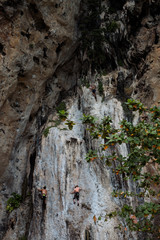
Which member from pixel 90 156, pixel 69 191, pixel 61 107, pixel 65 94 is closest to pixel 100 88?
pixel 65 94

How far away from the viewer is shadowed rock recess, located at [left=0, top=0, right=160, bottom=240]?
28.9 feet

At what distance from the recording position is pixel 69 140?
1049 centimetres

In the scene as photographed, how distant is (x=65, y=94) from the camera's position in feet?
43.8

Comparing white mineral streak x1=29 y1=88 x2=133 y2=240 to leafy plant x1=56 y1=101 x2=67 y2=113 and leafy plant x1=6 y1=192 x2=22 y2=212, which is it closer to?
leafy plant x1=6 y1=192 x2=22 y2=212

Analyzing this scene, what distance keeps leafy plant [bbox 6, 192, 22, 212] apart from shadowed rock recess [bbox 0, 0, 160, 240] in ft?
0.88

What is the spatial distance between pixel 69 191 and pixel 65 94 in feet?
22.0

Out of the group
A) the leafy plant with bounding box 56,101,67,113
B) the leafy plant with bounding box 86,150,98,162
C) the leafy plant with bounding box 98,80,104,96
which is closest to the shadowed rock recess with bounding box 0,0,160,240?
the leafy plant with bounding box 98,80,104,96

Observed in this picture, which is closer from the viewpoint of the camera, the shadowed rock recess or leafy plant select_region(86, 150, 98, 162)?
leafy plant select_region(86, 150, 98, 162)

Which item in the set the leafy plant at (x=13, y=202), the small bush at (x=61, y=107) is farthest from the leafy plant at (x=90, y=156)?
the small bush at (x=61, y=107)

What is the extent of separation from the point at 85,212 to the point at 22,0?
10.5 metres

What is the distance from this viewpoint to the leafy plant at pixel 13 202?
33.4ft

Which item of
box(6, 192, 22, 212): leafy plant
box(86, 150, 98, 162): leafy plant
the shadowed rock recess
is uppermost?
the shadowed rock recess

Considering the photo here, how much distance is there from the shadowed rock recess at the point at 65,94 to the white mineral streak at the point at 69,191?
0.14 ft

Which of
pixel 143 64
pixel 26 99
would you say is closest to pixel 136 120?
pixel 143 64
